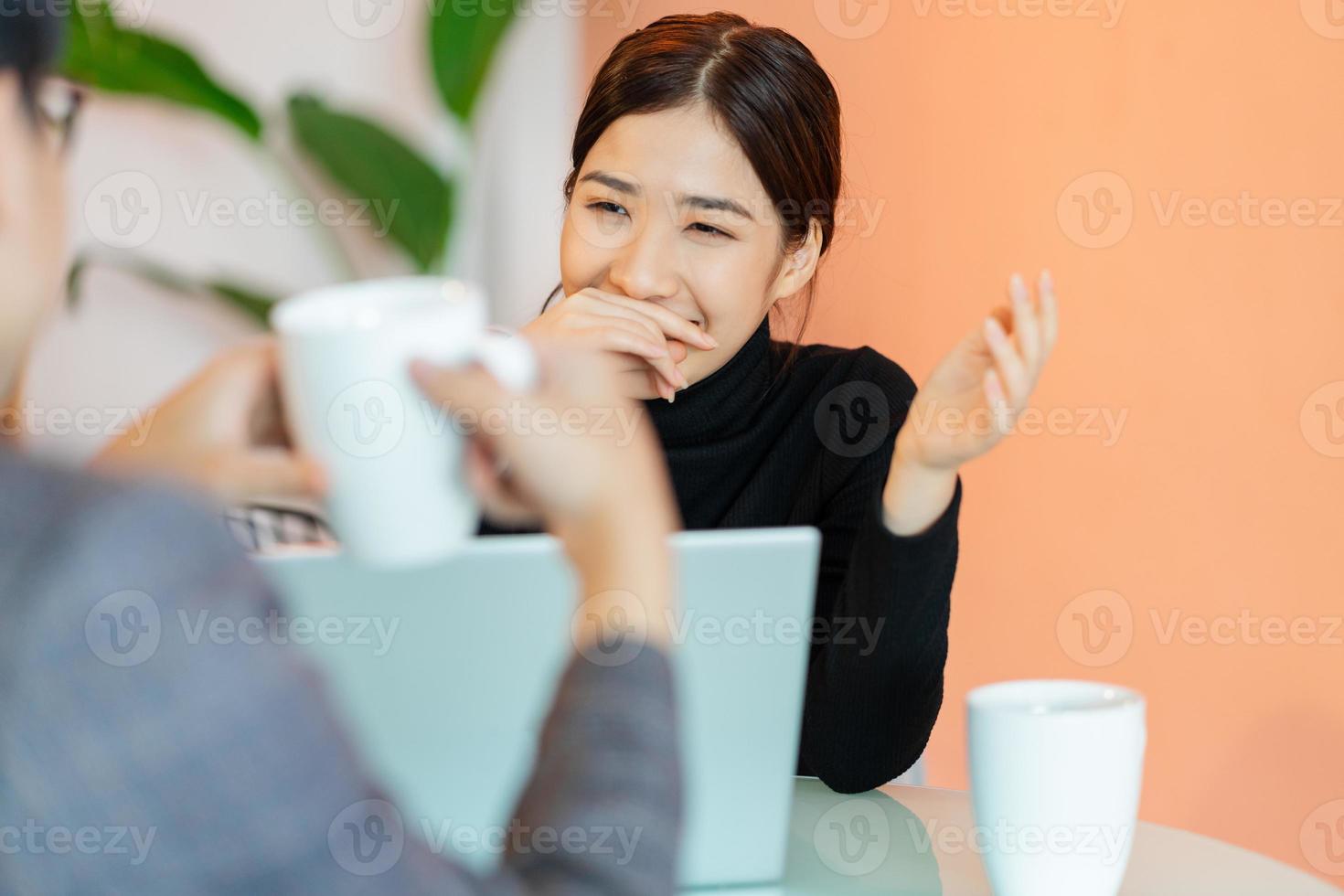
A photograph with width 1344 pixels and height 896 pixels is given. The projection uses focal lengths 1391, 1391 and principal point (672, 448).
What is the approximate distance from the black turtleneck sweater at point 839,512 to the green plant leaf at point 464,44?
1.38 metres

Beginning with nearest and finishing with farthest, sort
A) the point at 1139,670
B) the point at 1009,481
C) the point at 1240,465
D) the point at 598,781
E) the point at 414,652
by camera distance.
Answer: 1. the point at 598,781
2. the point at 414,652
3. the point at 1240,465
4. the point at 1139,670
5. the point at 1009,481

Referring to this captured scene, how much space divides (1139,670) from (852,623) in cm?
82

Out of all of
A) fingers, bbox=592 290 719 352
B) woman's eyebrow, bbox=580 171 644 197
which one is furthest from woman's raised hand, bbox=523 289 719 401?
woman's eyebrow, bbox=580 171 644 197

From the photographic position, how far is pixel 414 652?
2.73 feet

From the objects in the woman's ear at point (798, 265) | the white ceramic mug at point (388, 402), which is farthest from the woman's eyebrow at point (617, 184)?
the white ceramic mug at point (388, 402)

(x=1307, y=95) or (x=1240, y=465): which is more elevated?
(x=1307, y=95)

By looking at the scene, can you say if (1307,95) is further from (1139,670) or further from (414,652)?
(414,652)

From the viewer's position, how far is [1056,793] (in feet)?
2.79

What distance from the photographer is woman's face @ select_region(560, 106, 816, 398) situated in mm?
1535

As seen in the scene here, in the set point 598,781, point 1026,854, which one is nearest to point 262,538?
point 1026,854

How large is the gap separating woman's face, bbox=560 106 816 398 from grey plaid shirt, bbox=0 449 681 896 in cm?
112

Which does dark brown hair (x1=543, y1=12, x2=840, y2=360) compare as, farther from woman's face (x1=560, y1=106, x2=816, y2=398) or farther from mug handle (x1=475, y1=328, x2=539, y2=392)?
mug handle (x1=475, y1=328, x2=539, y2=392)

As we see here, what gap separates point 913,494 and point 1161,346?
838 mm

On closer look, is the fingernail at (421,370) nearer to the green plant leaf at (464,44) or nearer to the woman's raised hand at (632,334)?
the woman's raised hand at (632,334)
